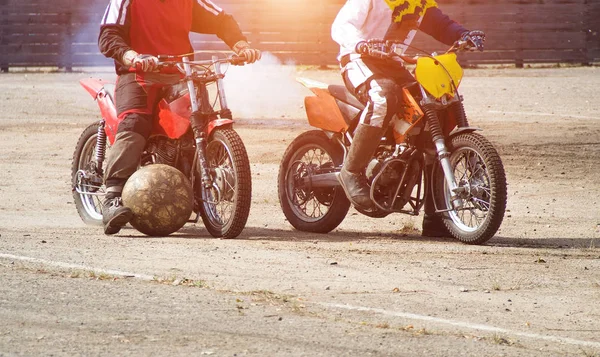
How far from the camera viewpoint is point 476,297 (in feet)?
24.2

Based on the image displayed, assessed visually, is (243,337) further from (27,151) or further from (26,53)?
(26,53)

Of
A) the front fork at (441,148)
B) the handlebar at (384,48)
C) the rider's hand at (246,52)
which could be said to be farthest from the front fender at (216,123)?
the front fork at (441,148)

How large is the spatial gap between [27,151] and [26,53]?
17345mm

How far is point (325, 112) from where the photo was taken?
10.0m

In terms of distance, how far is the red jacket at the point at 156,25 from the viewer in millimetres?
9703

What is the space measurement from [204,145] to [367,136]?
1.19 meters

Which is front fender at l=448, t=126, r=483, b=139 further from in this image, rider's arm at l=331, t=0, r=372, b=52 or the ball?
the ball

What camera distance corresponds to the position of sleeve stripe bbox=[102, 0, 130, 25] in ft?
31.9

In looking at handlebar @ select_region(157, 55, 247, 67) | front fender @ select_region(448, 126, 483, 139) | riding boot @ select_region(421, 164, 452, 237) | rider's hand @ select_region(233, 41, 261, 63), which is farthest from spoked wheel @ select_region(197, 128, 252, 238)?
front fender @ select_region(448, 126, 483, 139)

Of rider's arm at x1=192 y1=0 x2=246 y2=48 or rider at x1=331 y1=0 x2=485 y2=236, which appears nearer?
rider at x1=331 y1=0 x2=485 y2=236

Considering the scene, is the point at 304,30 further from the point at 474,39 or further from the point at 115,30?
the point at 474,39

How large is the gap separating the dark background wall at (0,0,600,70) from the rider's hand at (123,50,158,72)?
22.2 meters

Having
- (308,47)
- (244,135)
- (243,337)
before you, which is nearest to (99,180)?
(243,337)

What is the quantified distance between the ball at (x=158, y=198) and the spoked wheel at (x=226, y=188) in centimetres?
17
